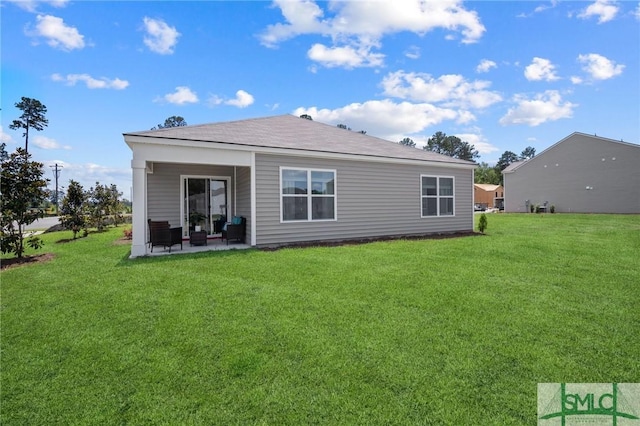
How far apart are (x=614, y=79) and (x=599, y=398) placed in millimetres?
18508

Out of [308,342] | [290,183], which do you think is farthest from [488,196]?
[308,342]

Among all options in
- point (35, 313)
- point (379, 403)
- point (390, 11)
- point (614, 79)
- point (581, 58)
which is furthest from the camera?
point (614, 79)

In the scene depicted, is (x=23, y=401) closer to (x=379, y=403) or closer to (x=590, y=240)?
(x=379, y=403)

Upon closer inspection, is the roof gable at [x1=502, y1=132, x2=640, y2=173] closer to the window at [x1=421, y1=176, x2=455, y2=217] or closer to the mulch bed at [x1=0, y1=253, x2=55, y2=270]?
the window at [x1=421, y1=176, x2=455, y2=217]

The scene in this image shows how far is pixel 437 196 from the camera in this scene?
41.2 feet

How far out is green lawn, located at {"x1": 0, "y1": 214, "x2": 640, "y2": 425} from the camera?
229cm

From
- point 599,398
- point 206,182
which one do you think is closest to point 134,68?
point 206,182

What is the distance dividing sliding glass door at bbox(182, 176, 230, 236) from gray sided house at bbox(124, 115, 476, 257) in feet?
0.11

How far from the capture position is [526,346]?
311 centimetres

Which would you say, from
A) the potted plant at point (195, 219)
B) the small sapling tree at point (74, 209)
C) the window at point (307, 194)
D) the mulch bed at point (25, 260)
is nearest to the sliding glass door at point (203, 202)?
the potted plant at point (195, 219)

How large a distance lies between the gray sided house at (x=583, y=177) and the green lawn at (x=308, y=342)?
22314mm

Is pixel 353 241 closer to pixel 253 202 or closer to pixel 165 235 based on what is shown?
pixel 253 202

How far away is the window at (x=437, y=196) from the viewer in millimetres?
12305

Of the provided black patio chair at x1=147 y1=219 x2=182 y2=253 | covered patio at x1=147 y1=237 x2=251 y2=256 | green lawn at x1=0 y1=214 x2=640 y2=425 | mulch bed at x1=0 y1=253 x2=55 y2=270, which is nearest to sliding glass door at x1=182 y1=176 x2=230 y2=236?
covered patio at x1=147 y1=237 x2=251 y2=256
